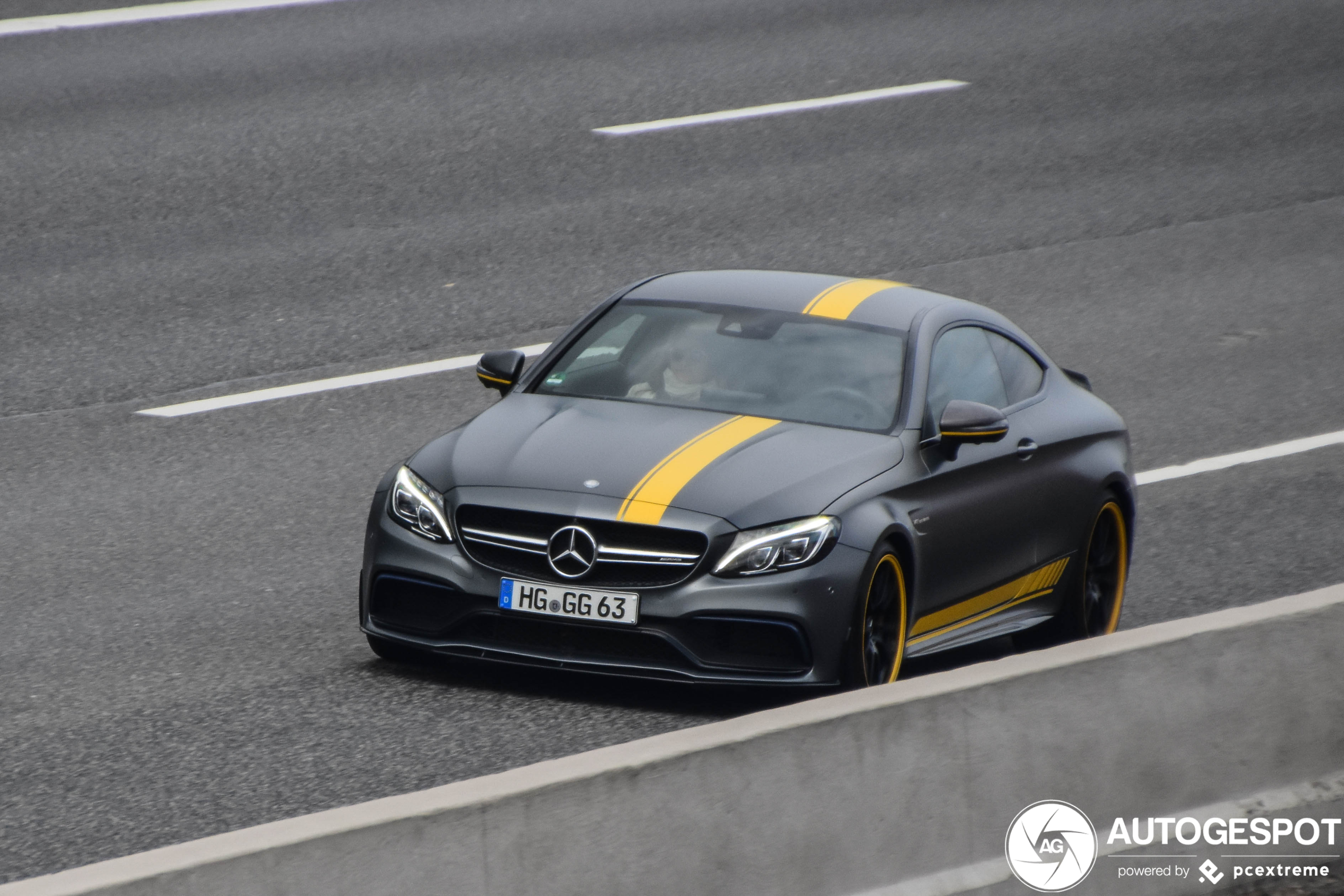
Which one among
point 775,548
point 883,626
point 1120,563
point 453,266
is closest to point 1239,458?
A: point 1120,563

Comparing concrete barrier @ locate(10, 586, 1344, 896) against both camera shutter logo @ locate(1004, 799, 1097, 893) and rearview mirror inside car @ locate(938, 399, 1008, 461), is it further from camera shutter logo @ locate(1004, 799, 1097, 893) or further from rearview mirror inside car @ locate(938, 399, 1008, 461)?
rearview mirror inside car @ locate(938, 399, 1008, 461)

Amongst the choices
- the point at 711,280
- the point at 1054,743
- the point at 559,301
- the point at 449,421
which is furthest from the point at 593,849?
the point at 559,301

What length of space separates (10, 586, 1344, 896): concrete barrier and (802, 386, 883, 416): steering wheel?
2.39 m

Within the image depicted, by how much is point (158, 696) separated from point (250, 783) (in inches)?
40.4

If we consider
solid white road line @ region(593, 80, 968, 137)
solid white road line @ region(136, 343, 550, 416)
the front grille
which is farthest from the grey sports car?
solid white road line @ region(593, 80, 968, 137)

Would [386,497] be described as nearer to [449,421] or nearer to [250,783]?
[250,783]

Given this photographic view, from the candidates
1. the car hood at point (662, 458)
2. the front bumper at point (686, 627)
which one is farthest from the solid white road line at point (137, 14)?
the front bumper at point (686, 627)

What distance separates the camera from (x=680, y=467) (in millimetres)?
7359

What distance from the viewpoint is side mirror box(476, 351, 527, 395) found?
27.7ft

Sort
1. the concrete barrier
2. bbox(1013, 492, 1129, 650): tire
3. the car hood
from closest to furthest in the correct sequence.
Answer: the concrete barrier → the car hood → bbox(1013, 492, 1129, 650): tire

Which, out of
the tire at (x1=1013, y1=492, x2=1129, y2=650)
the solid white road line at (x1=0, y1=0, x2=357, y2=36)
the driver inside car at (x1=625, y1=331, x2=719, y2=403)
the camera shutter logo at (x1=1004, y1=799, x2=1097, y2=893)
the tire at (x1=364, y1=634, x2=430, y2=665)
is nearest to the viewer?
the camera shutter logo at (x1=1004, y1=799, x2=1097, y2=893)

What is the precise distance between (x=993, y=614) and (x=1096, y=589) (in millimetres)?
900

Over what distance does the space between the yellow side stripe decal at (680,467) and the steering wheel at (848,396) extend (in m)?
0.30

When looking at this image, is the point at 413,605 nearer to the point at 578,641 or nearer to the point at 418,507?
the point at 418,507
